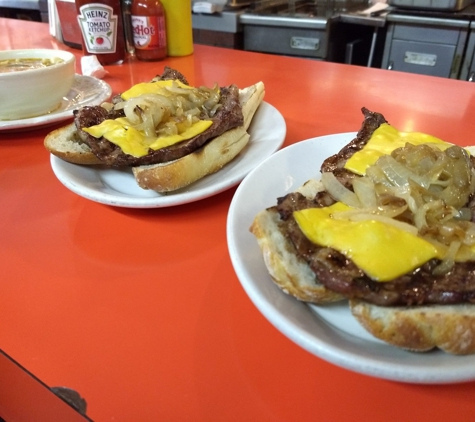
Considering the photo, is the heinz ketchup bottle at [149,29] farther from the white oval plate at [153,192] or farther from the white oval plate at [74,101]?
the white oval plate at [153,192]

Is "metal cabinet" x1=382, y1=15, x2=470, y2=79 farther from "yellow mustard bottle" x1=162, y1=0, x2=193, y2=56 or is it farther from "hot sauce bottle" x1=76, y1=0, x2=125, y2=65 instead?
"hot sauce bottle" x1=76, y1=0, x2=125, y2=65

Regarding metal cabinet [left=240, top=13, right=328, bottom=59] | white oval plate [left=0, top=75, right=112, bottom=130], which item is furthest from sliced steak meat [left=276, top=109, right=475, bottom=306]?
metal cabinet [left=240, top=13, right=328, bottom=59]

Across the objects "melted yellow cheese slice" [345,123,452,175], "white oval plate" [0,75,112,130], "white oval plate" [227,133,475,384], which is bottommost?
"white oval plate" [227,133,475,384]

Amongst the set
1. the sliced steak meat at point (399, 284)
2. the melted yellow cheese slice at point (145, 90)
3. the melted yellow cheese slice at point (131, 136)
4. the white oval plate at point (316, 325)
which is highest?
the melted yellow cheese slice at point (145, 90)

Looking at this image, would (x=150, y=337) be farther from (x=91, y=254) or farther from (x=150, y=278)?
(x=91, y=254)

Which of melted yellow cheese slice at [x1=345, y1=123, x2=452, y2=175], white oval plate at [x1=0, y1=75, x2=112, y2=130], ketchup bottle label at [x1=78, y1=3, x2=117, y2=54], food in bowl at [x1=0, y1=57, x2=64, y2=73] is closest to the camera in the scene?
melted yellow cheese slice at [x1=345, y1=123, x2=452, y2=175]

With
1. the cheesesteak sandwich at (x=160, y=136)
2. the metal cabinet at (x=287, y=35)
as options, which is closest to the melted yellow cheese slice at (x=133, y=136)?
the cheesesteak sandwich at (x=160, y=136)

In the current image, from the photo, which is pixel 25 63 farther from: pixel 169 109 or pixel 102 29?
pixel 169 109

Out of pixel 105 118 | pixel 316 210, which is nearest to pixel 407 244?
pixel 316 210
